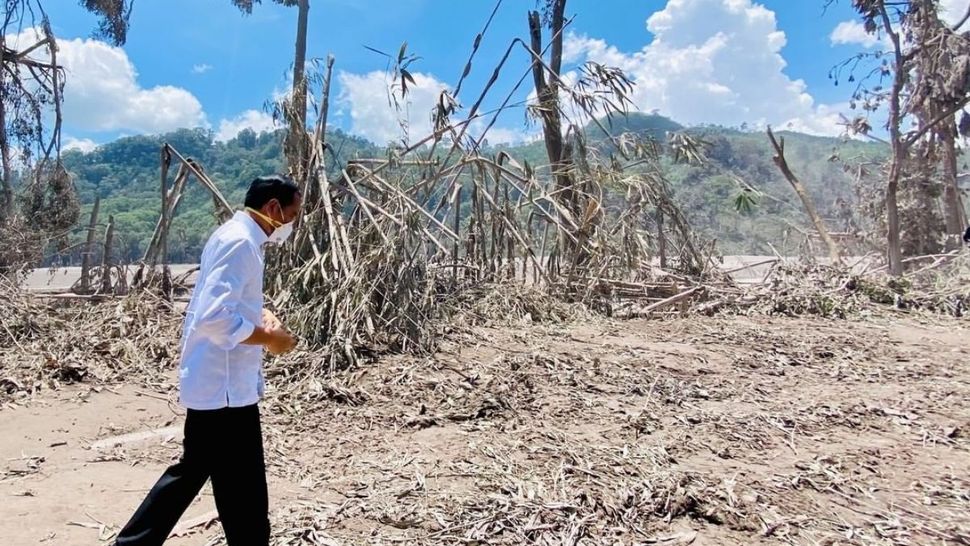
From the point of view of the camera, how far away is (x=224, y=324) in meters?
1.76

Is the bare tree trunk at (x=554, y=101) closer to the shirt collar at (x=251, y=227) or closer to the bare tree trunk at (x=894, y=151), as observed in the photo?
the shirt collar at (x=251, y=227)

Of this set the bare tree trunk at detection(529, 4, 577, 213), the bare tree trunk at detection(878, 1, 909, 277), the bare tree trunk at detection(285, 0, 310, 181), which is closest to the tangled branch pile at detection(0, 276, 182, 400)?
the bare tree trunk at detection(285, 0, 310, 181)

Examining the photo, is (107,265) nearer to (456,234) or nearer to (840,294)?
(456,234)

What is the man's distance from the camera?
1.81 m

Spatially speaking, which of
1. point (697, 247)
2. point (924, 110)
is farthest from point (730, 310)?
point (924, 110)

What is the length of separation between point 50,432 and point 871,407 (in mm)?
4749

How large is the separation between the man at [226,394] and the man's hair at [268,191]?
0.04 m

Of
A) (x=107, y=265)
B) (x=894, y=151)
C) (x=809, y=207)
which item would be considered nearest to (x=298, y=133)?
(x=107, y=265)

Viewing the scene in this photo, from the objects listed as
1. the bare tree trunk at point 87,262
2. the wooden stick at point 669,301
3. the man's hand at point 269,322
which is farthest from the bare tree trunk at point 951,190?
the bare tree trunk at point 87,262

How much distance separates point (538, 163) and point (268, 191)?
9352 millimetres

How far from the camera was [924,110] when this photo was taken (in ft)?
39.2

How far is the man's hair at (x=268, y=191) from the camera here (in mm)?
1971

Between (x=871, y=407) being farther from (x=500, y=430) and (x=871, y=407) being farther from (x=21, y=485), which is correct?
(x=21, y=485)

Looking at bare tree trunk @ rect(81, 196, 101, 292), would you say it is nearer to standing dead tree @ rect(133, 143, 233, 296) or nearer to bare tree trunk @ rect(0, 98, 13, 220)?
standing dead tree @ rect(133, 143, 233, 296)
